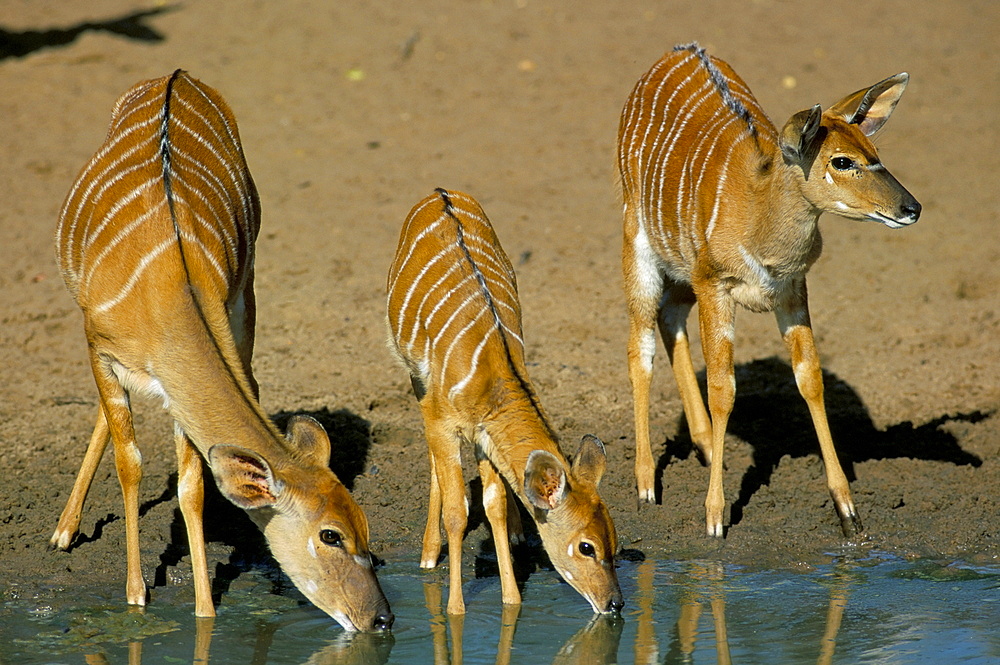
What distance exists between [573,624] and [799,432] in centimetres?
261

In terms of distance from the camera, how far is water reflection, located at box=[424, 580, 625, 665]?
499 centimetres

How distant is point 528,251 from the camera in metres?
9.73

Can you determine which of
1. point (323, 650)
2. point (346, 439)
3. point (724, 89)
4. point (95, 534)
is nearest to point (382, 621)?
point (323, 650)

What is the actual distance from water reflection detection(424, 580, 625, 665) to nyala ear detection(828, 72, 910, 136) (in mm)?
2600

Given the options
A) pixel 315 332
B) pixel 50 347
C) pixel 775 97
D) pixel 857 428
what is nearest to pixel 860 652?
pixel 857 428

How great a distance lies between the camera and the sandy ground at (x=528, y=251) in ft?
21.2

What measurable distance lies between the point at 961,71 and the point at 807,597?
930 cm

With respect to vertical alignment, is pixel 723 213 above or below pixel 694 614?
above

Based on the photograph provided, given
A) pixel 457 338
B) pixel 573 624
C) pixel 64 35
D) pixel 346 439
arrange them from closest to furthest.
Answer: pixel 573 624, pixel 457 338, pixel 346 439, pixel 64 35

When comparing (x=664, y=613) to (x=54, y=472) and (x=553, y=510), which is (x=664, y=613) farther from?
(x=54, y=472)

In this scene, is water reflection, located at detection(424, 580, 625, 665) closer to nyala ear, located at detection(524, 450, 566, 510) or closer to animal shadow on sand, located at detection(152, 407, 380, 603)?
nyala ear, located at detection(524, 450, 566, 510)

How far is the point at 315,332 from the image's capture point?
8.55 m

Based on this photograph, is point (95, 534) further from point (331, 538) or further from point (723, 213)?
point (723, 213)

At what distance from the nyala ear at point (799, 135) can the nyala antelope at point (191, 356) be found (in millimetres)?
2456
